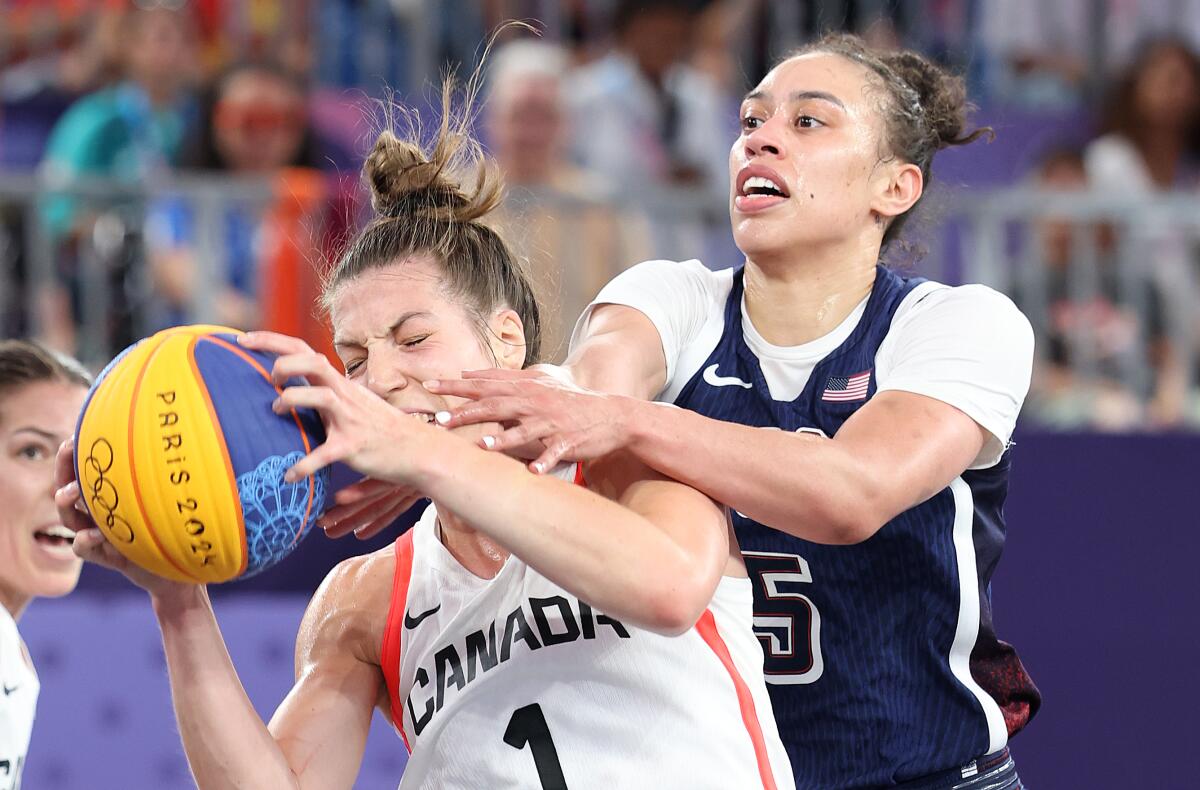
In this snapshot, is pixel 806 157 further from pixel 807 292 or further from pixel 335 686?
pixel 335 686

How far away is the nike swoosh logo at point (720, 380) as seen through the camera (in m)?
2.54

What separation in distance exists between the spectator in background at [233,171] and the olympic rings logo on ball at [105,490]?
3.00m

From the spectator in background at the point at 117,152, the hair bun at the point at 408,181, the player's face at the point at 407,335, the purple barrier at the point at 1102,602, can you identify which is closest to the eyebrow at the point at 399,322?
the player's face at the point at 407,335

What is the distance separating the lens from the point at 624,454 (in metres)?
2.00

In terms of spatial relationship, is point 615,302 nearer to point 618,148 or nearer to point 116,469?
point 116,469

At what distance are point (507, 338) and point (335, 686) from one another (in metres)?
0.55

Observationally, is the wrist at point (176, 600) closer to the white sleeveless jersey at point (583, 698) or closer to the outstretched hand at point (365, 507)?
the outstretched hand at point (365, 507)

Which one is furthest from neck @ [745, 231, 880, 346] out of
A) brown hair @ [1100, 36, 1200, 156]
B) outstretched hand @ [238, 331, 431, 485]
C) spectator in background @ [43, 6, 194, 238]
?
brown hair @ [1100, 36, 1200, 156]

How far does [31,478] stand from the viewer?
8.80 ft

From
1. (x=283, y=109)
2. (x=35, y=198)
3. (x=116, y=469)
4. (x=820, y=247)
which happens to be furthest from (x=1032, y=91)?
(x=116, y=469)

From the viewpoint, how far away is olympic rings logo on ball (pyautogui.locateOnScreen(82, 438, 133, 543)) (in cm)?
175

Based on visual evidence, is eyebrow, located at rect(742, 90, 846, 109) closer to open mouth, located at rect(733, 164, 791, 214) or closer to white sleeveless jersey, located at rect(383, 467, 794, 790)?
open mouth, located at rect(733, 164, 791, 214)

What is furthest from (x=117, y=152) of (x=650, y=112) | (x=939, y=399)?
(x=939, y=399)

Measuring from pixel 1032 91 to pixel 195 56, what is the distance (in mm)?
3658
